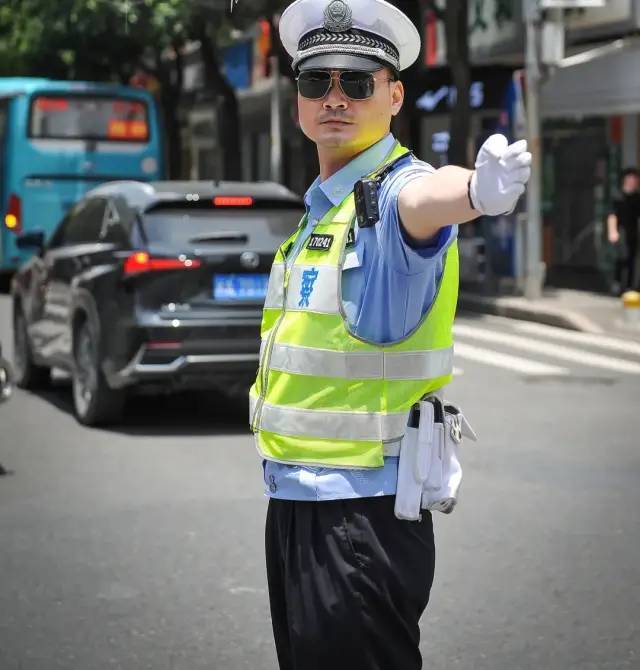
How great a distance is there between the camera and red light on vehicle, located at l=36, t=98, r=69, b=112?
26562 mm

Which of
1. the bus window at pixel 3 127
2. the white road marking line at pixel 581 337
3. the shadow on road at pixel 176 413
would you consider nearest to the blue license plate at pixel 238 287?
the shadow on road at pixel 176 413

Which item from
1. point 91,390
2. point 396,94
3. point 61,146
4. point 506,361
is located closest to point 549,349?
point 506,361

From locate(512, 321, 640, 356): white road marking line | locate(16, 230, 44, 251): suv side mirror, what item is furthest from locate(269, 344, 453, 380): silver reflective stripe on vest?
locate(512, 321, 640, 356): white road marking line

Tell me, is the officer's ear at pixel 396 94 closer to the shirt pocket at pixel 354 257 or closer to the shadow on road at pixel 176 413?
the shirt pocket at pixel 354 257

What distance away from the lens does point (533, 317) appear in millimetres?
19141

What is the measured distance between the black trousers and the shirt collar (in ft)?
Result: 2.01

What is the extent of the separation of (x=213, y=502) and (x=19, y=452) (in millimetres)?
2002

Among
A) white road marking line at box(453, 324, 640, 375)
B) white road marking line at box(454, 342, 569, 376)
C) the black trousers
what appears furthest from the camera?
white road marking line at box(453, 324, 640, 375)

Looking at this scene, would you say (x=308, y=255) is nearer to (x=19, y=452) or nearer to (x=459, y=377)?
(x=19, y=452)

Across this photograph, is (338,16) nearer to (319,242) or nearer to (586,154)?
(319,242)

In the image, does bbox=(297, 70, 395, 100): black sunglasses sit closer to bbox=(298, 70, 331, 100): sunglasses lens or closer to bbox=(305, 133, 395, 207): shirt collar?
bbox=(298, 70, 331, 100): sunglasses lens

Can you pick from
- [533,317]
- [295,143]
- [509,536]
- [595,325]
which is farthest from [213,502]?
[295,143]

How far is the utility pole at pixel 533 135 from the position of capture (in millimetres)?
19875

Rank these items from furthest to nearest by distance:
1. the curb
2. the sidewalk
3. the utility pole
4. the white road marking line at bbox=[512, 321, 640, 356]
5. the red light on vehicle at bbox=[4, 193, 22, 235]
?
the red light on vehicle at bbox=[4, 193, 22, 235] → the utility pole → the curb → the sidewalk → the white road marking line at bbox=[512, 321, 640, 356]
